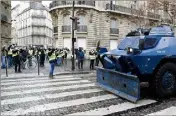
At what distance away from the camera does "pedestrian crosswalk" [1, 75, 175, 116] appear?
669cm

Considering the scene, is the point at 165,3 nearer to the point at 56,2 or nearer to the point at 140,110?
the point at 140,110

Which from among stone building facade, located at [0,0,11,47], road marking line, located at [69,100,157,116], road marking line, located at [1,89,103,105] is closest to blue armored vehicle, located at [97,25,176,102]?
road marking line, located at [69,100,157,116]

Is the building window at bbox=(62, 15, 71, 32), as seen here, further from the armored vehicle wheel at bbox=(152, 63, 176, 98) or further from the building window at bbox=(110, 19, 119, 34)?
the armored vehicle wheel at bbox=(152, 63, 176, 98)

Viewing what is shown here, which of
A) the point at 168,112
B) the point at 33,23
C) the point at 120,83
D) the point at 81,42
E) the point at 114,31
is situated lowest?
the point at 168,112

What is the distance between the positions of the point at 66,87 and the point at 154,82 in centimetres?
331

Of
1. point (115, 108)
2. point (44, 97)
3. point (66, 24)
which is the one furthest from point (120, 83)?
point (66, 24)

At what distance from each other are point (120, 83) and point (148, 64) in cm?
101

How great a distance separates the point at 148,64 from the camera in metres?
7.92

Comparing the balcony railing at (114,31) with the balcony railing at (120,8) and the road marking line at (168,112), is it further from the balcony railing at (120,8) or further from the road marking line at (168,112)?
the road marking line at (168,112)

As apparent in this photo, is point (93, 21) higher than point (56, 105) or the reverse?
higher

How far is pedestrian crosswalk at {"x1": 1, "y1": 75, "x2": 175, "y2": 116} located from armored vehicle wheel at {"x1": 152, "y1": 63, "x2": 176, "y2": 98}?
19.2 inches

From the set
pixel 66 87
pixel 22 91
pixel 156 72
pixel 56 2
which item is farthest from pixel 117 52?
pixel 56 2

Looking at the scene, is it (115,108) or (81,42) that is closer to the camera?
(115,108)

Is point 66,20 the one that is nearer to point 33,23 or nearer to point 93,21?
point 93,21
